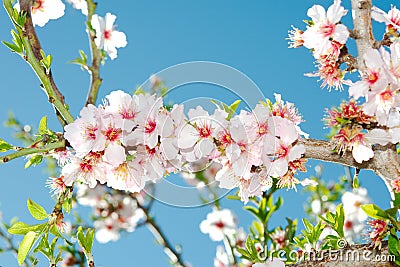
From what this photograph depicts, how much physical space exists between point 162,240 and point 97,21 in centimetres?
94

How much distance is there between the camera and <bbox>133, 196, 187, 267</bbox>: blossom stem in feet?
7.00

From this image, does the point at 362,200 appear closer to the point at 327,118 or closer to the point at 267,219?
the point at 267,219

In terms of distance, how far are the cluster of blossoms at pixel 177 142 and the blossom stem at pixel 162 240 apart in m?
0.92

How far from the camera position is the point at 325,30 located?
1.31m

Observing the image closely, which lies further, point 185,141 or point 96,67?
point 96,67

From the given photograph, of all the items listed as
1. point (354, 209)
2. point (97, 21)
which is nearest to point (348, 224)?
point (354, 209)

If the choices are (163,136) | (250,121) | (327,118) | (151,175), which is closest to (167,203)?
(151,175)

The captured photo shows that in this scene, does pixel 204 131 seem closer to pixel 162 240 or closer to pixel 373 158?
pixel 373 158

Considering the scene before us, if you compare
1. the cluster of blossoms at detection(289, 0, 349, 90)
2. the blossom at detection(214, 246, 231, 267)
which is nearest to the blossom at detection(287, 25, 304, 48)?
the cluster of blossoms at detection(289, 0, 349, 90)

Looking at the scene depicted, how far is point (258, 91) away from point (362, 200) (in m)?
1.76

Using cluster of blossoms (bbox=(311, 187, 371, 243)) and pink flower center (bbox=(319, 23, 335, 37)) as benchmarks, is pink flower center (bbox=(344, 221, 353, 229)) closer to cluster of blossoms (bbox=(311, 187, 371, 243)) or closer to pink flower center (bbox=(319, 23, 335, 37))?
cluster of blossoms (bbox=(311, 187, 371, 243))

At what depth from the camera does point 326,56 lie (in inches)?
52.5

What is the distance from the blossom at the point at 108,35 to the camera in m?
1.86

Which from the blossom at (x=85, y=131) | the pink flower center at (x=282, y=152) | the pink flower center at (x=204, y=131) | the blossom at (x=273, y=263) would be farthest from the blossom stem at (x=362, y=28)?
the blossom at (x=85, y=131)
